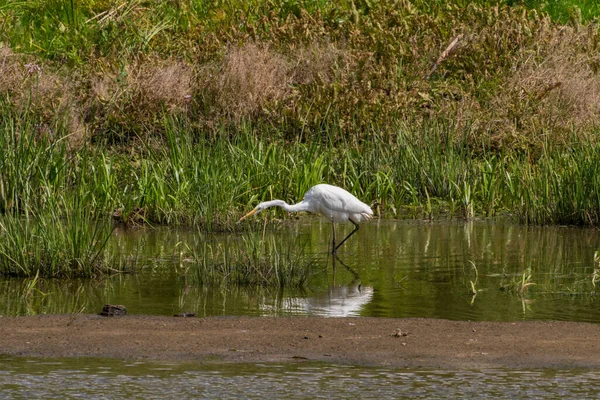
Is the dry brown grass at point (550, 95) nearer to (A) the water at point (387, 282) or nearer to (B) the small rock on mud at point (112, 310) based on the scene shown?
(A) the water at point (387, 282)

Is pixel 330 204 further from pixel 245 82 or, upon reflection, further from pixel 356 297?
pixel 245 82

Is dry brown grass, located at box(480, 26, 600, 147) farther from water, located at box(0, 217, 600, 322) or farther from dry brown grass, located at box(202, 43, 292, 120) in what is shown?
water, located at box(0, 217, 600, 322)

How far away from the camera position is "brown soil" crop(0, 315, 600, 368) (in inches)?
273

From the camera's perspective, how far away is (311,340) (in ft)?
23.9

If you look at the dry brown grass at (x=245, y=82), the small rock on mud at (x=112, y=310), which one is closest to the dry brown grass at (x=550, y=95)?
the dry brown grass at (x=245, y=82)

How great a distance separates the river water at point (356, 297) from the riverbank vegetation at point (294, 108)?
57 centimetres

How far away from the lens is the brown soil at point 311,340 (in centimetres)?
692

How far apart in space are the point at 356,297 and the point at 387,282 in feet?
2.30

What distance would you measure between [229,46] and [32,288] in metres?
10.1

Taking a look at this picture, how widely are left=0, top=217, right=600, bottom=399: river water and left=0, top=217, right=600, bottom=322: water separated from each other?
1cm

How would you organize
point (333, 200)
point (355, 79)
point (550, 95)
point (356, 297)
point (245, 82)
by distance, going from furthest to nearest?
point (355, 79) < point (550, 95) < point (245, 82) < point (333, 200) < point (356, 297)

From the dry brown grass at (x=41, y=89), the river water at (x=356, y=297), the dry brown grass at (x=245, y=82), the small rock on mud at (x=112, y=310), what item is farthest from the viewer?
the dry brown grass at (x=245, y=82)

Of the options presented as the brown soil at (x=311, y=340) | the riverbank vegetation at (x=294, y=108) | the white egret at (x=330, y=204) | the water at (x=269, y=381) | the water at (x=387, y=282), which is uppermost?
the riverbank vegetation at (x=294, y=108)

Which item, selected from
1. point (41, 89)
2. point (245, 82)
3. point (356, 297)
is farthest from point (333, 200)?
point (41, 89)
